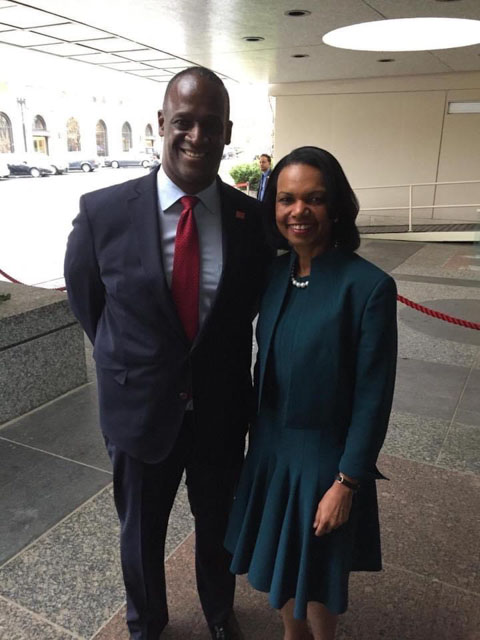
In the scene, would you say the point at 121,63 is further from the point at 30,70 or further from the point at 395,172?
the point at 395,172

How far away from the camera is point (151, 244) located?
1.75 metres

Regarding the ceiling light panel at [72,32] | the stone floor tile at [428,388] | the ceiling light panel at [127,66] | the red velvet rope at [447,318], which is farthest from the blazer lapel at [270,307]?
the ceiling light panel at [127,66]

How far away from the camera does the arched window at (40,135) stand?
43.6 meters

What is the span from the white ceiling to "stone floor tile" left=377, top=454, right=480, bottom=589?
22.5 ft

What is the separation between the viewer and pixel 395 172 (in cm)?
1525

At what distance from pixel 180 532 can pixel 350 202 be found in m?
2.04

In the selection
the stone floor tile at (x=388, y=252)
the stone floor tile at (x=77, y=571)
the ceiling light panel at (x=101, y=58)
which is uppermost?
the ceiling light panel at (x=101, y=58)

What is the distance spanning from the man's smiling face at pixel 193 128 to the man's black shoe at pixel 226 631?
1.72 metres

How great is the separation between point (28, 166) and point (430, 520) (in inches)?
1476

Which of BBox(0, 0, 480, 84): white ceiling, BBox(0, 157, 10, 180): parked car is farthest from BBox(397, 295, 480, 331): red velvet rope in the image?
BBox(0, 157, 10, 180): parked car

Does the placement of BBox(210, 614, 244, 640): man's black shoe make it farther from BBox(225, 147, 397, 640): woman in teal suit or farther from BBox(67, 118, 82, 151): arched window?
BBox(67, 118, 82, 151): arched window

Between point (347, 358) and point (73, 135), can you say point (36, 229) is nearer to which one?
point (347, 358)

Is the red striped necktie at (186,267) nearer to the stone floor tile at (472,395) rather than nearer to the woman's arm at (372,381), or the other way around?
the woman's arm at (372,381)

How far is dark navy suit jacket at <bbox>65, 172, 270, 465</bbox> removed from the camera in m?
1.78
